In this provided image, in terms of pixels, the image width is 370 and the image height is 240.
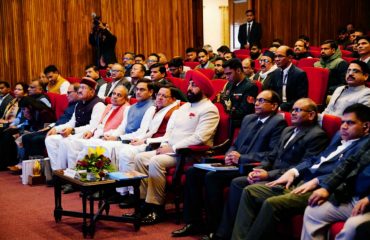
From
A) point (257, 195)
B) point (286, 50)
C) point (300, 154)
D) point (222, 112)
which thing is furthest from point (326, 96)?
point (257, 195)

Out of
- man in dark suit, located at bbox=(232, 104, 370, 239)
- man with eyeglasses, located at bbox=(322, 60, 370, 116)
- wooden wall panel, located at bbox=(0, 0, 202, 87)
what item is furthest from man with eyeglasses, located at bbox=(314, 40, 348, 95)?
wooden wall panel, located at bbox=(0, 0, 202, 87)

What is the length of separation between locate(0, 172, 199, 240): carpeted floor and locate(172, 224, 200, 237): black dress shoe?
63 mm

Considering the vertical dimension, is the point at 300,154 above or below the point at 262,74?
below

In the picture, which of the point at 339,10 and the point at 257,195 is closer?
the point at 257,195

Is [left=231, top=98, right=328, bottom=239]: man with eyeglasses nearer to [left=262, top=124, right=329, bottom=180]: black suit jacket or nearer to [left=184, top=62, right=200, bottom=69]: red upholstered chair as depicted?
[left=262, top=124, right=329, bottom=180]: black suit jacket

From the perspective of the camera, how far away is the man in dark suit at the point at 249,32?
11031 millimetres

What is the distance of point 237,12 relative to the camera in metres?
12.3

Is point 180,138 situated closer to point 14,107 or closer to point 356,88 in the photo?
point 356,88

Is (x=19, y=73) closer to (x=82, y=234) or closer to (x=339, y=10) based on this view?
(x=82, y=234)

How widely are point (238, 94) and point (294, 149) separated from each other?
144 cm

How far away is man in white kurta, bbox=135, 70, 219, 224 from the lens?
502 centimetres

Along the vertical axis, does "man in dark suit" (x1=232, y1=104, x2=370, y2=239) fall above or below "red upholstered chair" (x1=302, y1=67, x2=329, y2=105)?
below

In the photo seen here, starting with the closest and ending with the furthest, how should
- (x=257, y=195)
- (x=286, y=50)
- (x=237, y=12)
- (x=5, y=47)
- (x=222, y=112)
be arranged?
(x=257, y=195) < (x=222, y=112) < (x=286, y=50) < (x=5, y=47) < (x=237, y=12)

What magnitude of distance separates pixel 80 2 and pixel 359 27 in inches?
237
